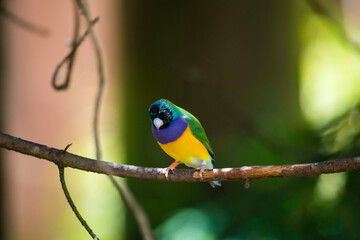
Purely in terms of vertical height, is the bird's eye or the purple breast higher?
the bird's eye

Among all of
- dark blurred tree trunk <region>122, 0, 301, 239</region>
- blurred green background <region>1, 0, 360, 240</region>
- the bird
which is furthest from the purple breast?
dark blurred tree trunk <region>122, 0, 301, 239</region>

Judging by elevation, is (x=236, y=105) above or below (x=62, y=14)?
below

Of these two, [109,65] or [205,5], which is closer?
[205,5]

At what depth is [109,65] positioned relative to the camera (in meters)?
3.86

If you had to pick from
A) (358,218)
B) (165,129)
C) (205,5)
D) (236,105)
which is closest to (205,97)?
(236,105)

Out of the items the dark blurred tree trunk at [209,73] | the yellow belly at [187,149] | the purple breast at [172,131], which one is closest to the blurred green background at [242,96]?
the dark blurred tree trunk at [209,73]

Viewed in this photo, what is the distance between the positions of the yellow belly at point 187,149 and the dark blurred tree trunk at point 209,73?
1093 mm

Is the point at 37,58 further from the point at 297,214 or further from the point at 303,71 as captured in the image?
the point at 297,214

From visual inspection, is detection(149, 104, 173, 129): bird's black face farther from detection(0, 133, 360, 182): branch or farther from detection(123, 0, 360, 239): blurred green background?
detection(123, 0, 360, 239): blurred green background

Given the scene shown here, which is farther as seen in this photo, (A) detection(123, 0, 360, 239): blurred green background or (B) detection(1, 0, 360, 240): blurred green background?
(B) detection(1, 0, 360, 240): blurred green background

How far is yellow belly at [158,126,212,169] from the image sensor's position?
1674 mm

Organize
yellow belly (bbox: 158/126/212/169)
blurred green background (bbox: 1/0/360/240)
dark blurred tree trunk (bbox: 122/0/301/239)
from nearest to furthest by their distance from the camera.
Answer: yellow belly (bbox: 158/126/212/169)
blurred green background (bbox: 1/0/360/240)
dark blurred tree trunk (bbox: 122/0/301/239)

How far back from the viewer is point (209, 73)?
3207mm

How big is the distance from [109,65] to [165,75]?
2.78 feet
